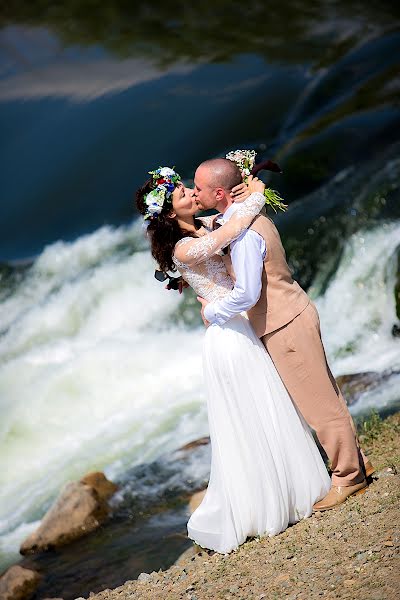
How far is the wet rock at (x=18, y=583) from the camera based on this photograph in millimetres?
6896

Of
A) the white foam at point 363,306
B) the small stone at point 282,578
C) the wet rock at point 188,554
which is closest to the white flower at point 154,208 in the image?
the small stone at point 282,578

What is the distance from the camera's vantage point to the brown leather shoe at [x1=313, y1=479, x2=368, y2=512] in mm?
5266

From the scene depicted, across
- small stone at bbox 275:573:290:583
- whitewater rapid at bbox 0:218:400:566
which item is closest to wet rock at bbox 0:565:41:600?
whitewater rapid at bbox 0:218:400:566

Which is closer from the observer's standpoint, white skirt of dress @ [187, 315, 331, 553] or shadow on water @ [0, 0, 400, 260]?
white skirt of dress @ [187, 315, 331, 553]

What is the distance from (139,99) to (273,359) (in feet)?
42.9

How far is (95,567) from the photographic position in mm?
7059

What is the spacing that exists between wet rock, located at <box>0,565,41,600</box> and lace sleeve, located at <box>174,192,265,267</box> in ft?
10.4

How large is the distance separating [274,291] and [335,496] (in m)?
1.21

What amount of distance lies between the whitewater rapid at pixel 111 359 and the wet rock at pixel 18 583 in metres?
0.66


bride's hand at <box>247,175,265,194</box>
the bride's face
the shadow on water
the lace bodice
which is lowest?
the lace bodice

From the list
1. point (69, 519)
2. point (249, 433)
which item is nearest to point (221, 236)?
point (249, 433)

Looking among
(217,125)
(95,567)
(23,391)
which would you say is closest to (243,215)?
(95,567)

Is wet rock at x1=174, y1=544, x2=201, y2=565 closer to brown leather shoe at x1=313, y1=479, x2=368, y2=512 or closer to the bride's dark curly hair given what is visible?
brown leather shoe at x1=313, y1=479, x2=368, y2=512

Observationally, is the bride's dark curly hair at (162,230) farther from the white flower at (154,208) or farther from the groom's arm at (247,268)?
the groom's arm at (247,268)
